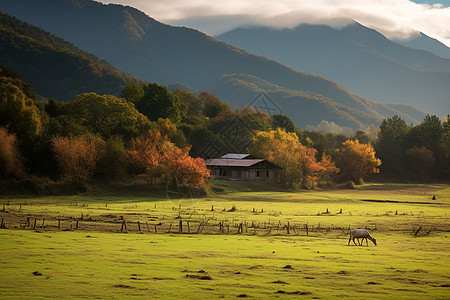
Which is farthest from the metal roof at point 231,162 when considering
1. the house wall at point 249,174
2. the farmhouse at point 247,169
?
the house wall at point 249,174

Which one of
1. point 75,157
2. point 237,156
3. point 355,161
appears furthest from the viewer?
point 355,161

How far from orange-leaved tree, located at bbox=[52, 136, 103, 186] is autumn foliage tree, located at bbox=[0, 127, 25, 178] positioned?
5801 mm

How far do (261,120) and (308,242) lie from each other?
401 ft

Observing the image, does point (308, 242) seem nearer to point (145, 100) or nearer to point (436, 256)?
point (436, 256)

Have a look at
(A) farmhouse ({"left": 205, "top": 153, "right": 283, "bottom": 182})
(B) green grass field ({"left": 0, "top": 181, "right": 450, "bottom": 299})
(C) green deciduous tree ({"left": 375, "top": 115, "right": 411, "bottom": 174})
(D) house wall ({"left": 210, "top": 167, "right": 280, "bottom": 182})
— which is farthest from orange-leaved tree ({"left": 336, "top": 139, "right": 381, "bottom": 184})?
(B) green grass field ({"left": 0, "top": 181, "right": 450, "bottom": 299})

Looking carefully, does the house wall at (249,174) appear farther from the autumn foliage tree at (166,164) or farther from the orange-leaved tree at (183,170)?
the orange-leaved tree at (183,170)

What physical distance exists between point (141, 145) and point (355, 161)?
2997 inches

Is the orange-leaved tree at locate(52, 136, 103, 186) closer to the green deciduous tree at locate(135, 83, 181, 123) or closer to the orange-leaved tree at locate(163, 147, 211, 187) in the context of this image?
the orange-leaved tree at locate(163, 147, 211, 187)

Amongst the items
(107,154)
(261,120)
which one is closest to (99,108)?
(107,154)

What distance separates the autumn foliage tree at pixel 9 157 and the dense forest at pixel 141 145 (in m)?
0.14

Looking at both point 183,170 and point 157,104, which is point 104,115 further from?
point 157,104

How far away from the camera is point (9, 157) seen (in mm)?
73750

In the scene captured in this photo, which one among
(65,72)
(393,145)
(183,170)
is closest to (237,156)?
(183,170)

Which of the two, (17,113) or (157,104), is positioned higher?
(157,104)
